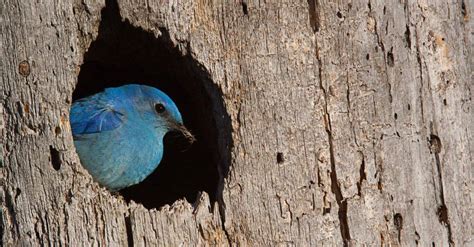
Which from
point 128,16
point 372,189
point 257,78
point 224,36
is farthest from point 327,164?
point 128,16

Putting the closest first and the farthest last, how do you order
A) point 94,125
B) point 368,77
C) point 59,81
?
1. point 59,81
2. point 368,77
3. point 94,125

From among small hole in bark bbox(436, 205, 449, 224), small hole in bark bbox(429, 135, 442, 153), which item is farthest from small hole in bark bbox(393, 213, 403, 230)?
small hole in bark bbox(429, 135, 442, 153)

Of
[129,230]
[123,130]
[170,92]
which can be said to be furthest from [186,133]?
[129,230]

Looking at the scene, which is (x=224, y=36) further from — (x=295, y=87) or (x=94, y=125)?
(x=94, y=125)

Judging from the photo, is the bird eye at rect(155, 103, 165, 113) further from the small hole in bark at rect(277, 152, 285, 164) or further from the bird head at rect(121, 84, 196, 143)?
the small hole in bark at rect(277, 152, 285, 164)

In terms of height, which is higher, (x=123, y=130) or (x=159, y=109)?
(x=159, y=109)

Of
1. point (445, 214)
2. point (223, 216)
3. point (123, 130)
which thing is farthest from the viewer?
point (123, 130)

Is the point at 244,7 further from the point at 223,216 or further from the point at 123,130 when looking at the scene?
the point at 123,130
